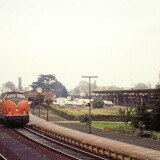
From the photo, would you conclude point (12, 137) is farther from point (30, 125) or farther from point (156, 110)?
point (156, 110)

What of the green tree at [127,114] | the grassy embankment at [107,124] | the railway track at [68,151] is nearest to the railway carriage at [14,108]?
the railway track at [68,151]

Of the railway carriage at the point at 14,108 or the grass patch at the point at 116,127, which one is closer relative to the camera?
the railway carriage at the point at 14,108

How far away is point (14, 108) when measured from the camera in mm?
38844

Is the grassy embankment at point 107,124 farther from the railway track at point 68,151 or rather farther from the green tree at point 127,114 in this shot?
the railway track at point 68,151

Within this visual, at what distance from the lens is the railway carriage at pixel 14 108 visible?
38.7 m

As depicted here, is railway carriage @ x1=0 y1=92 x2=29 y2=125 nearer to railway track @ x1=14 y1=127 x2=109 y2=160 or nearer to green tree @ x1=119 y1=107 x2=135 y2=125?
railway track @ x1=14 y1=127 x2=109 y2=160

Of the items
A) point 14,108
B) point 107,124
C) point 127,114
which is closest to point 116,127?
point 107,124

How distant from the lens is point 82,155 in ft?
77.8

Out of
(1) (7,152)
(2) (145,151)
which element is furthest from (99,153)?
(1) (7,152)

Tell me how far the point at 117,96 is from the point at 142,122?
60.4m

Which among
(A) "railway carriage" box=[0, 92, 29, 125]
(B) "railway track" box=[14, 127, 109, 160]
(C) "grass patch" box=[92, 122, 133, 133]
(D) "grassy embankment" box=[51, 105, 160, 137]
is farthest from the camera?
(D) "grassy embankment" box=[51, 105, 160, 137]

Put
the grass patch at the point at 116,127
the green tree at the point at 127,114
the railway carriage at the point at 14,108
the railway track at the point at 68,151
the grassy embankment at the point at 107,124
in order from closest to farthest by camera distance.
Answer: the railway track at the point at 68,151, the railway carriage at the point at 14,108, the grass patch at the point at 116,127, the grassy embankment at the point at 107,124, the green tree at the point at 127,114

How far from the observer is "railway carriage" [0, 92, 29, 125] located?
38719 millimetres

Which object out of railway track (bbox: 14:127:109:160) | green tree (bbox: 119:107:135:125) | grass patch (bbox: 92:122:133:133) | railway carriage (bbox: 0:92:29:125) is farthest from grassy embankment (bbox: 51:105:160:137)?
railway track (bbox: 14:127:109:160)
